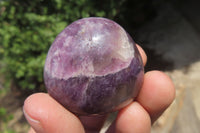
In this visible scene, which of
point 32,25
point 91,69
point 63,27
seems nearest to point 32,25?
point 32,25

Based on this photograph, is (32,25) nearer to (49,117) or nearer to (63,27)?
(63,27)

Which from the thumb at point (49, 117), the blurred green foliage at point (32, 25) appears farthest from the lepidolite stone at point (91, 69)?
the blurred green foliage at point (32, 25)

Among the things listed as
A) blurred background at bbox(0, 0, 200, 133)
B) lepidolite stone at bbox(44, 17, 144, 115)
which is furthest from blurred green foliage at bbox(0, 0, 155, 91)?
lepidolite stone at bbox(44, 17, 144, 115)

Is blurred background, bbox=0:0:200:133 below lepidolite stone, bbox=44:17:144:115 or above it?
below

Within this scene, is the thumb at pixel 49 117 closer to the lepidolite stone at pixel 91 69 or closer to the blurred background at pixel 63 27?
the lepidolite stone at pixel 91 69

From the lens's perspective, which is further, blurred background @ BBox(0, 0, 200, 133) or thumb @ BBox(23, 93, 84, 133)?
blurred background @ BBox(0, 0, 200, 133)

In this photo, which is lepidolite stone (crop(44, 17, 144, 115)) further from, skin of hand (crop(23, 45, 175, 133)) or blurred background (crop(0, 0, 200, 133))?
blurred background (crop(0, 0, 200, 133))
